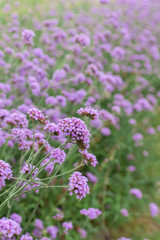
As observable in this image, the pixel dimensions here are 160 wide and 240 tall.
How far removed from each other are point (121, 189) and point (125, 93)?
79.4 inches

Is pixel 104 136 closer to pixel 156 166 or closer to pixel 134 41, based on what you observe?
pixel 156 166

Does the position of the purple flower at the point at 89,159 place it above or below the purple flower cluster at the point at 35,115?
below

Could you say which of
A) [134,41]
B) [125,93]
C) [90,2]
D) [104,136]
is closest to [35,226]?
[104,136]

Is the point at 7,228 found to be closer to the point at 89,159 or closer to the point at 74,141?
the point at 89,159

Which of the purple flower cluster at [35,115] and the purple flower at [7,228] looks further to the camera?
the purple flower cluster at [35,115]

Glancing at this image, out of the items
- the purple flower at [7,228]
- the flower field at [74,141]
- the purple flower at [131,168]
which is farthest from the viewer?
the purple flower at [131,168]

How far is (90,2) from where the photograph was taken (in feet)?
30.1

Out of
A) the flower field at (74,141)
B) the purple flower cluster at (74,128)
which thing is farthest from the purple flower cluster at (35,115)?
the purple flower cluster at (74,128)

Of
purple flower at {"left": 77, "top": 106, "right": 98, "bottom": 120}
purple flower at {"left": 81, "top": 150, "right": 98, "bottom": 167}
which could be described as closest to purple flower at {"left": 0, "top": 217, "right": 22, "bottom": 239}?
purple flower at {"left": 81, "top": 150, "right": 98, "bottom": 167}

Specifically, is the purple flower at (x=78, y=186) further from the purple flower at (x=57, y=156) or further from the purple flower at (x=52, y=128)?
the purple flower at (x=52, y=128)

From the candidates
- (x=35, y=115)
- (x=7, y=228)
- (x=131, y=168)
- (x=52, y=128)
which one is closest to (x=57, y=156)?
(x=52, y=128)

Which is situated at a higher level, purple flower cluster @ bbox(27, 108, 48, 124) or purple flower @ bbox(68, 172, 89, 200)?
purple flower cluster @ bbox(27, 108, 48, 124)

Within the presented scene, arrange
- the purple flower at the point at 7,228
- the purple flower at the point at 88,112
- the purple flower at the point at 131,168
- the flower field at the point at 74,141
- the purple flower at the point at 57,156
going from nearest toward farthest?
the purple flower at the point at 7,228, the purple flower at the point at 57,156, the purple flower at the point at 88,112, the flower field at the point at 74,141, the purple flower at the point at 131,168

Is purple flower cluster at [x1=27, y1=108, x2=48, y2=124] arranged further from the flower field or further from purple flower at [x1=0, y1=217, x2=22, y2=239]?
purple flower at [x1=0, y1=217, x2=22, y2=239]
